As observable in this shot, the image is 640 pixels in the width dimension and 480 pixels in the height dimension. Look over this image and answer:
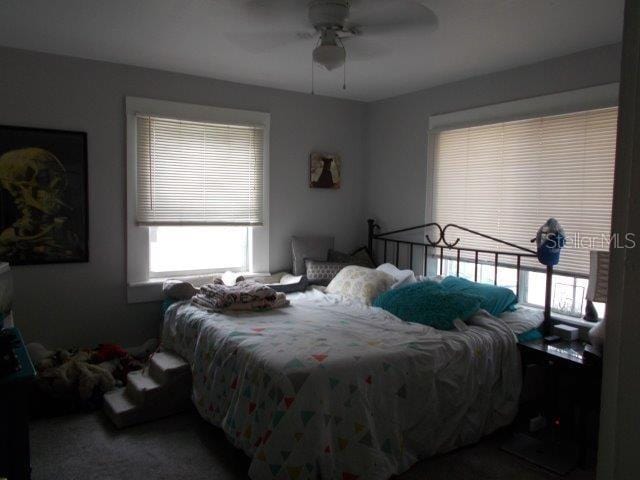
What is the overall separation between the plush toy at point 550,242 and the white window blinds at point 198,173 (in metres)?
2.32

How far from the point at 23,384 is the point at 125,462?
97cm

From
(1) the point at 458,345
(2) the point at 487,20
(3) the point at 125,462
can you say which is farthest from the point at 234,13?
(3) the point at 125,462

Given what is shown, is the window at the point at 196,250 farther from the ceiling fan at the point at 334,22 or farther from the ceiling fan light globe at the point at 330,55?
the ceiling fan light globe at the point at 330,55

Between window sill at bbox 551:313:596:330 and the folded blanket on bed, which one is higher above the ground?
the folded blanket on bed

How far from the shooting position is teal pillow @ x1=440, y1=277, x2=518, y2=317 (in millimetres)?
3164

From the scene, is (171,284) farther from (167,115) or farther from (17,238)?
(167,115)

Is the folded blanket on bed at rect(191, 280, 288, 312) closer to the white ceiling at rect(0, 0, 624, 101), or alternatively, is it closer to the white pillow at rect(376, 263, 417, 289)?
the white pillow at rect(376, 263, 417, 289)

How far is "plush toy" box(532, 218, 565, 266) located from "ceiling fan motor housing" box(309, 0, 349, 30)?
1.74 metres

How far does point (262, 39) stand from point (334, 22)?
2.03 feet

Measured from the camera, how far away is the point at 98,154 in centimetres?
359

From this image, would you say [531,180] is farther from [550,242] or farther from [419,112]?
[419,112]

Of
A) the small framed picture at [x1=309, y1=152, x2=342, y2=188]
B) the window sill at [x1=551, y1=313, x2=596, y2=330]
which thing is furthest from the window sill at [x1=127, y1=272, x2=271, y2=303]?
the window sill at [x1=551, y1=313, x2=596, y2=330]

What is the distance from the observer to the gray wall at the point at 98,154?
132 inches

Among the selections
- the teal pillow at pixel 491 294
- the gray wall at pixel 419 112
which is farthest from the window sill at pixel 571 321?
the gray wall at pixel 419 112
